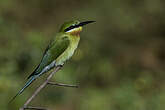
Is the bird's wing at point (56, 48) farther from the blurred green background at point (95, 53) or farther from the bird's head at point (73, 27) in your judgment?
the blurred green background at point (95, 53)

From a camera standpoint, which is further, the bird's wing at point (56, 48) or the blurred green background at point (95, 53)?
the blurred green background at point (95, 53)

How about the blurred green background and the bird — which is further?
the blurred green background

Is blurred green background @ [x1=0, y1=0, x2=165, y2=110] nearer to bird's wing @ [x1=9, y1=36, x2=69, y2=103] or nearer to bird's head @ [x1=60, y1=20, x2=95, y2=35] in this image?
bird's wing @ [x1=9, y1=36, x2=69, y2=103]

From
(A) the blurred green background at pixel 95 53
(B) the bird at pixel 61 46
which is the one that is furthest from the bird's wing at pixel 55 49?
(A) the blurred green background at pixel 95 53

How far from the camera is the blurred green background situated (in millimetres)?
3729

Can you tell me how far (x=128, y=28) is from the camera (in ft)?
18.0

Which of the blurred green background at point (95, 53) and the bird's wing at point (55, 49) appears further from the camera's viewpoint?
the blurred green background at point (95, 53)

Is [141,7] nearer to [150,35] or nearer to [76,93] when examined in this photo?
[150,35]

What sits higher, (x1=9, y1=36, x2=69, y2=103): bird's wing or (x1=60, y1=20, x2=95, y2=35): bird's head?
(x1=60, y1=20, x2=95, y2=35): bird's head

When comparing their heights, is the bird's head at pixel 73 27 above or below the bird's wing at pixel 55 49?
above

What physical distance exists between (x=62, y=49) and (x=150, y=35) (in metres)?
3.10

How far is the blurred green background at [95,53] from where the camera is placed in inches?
147

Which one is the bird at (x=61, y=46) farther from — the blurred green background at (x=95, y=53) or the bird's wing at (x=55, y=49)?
the blurred green background at (x=95, y=53)

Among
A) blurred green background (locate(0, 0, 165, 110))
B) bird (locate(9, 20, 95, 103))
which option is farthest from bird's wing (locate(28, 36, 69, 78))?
blurred green background (locate(0, 0, 165, 110))
